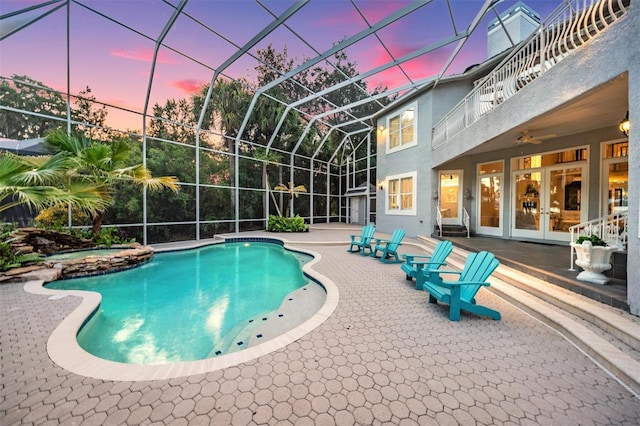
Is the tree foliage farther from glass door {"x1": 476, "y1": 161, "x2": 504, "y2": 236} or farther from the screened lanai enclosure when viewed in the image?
glass door {"x1": 476, "y1": 161, "x2": 504, "y2": 236}

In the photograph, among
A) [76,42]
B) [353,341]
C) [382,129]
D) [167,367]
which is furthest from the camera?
[382,129]

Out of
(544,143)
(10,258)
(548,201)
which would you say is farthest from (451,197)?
(10,258)

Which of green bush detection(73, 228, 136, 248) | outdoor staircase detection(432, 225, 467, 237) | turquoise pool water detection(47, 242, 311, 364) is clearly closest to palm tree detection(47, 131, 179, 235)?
green bush detection(73, 228, 136, 248)

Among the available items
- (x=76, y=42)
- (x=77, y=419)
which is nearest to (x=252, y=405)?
(x=77, y=419)

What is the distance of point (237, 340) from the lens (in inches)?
151

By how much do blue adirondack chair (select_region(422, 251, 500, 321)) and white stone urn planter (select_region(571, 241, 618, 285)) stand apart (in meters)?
1.57

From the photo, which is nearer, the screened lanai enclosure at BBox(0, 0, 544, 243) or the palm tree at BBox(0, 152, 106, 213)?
the palm tree at BBox(0, 152, 106, 213)

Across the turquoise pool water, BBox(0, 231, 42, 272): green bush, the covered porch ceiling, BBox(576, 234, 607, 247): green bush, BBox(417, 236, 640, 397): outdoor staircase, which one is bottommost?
the turquoise pool water

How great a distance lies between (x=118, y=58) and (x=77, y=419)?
420 inches

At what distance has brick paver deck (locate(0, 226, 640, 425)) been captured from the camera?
192 cm

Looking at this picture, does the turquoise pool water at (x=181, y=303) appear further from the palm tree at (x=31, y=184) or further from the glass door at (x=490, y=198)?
the glass door at (x=490, y=198)

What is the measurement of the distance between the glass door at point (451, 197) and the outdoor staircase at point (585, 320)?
5720 millimetres

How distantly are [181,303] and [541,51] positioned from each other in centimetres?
813

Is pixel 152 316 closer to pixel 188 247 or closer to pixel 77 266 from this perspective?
pixel 77 266
